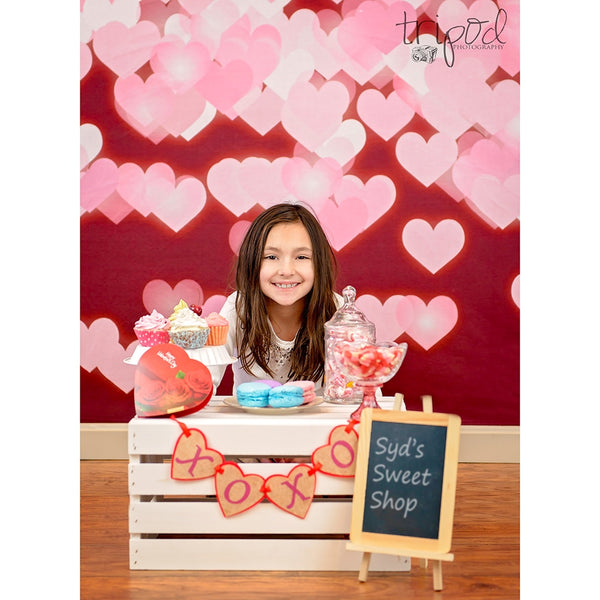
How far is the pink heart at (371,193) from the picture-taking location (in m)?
3.39

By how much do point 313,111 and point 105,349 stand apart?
1.44 m

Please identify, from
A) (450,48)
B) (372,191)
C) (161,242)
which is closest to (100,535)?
(161,242)

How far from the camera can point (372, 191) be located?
11.1ft

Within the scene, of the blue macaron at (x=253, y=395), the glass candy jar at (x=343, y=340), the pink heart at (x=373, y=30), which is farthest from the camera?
the pink heart at (x=373, y=30)

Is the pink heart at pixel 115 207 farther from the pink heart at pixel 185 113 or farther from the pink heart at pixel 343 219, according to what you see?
the pink heart at pixel 343 219

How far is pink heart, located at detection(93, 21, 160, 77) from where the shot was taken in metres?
3.37

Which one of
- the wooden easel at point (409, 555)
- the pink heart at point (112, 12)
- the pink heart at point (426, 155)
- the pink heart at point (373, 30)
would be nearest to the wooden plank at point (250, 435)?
the wooden easel at point (409, 555)

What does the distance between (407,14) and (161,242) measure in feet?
4.93

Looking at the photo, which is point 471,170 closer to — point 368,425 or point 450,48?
point 450,48

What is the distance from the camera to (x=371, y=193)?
3398 millimetres

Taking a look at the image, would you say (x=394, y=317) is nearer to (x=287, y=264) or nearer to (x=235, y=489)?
(x=287, y=264)

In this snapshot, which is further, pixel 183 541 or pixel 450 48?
pixel 450 48

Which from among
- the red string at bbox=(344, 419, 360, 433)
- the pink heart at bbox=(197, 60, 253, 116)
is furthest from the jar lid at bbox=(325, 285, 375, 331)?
the pink heart at bbox=(197, 60, 253, 116)

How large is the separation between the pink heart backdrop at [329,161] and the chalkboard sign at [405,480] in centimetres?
161
